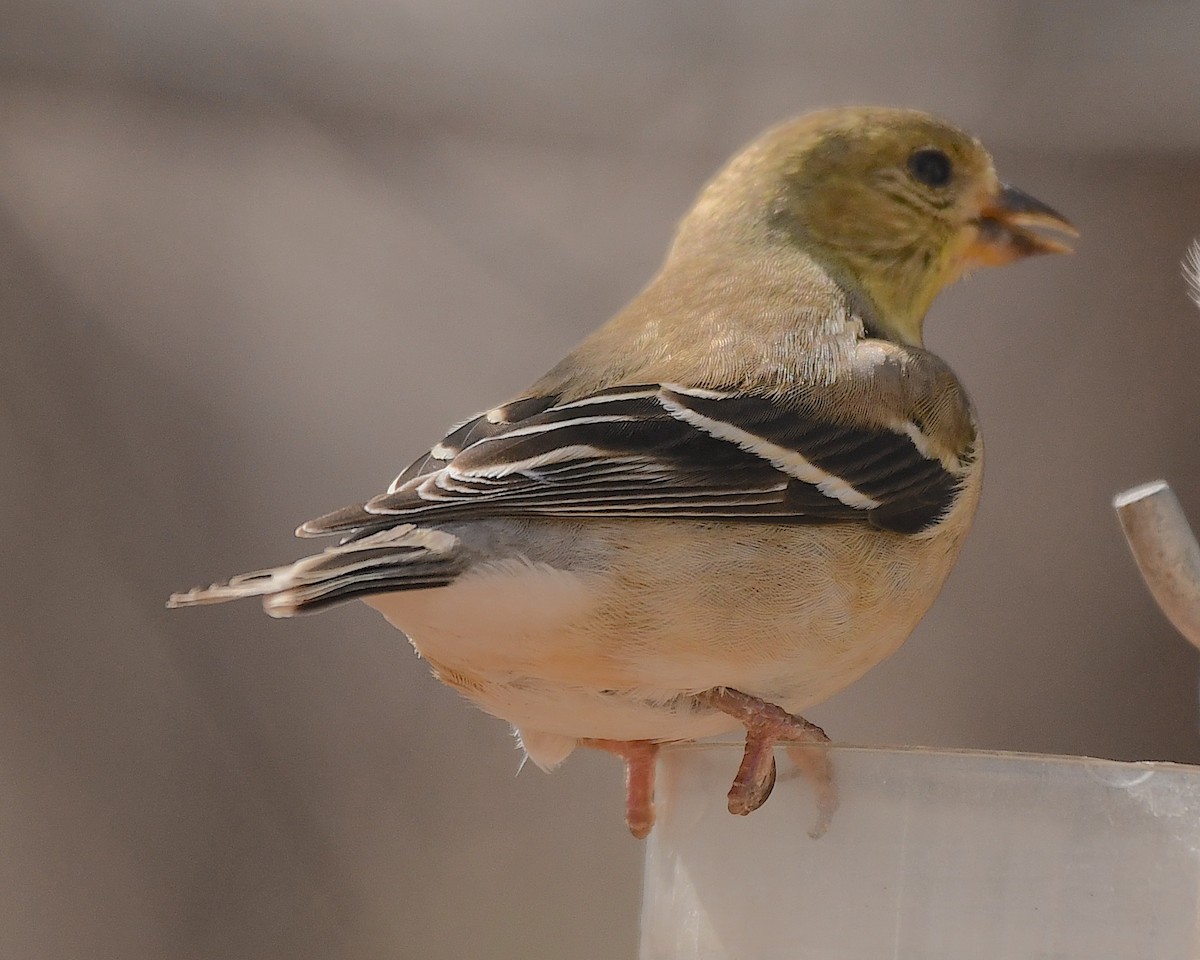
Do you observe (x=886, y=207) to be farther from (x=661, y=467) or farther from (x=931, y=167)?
(x=661, y=467)

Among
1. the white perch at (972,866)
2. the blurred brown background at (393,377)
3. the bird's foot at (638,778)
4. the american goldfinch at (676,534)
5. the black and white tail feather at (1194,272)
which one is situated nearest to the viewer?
the white perch at (972,866)

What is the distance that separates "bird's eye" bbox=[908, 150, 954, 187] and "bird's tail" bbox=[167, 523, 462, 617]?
2.50ft

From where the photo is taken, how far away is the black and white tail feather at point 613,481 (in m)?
0.82

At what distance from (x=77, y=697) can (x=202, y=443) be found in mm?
469

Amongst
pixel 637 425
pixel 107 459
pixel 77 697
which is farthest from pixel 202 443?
pixel 637 425

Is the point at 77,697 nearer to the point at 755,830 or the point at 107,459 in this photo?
the point at 107,459

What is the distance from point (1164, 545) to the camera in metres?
0.89

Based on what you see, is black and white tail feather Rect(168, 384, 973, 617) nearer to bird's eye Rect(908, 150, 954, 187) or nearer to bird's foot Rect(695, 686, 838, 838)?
bird's foot Rect(695, 686, 838, 838)

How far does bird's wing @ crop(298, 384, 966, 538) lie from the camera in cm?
89

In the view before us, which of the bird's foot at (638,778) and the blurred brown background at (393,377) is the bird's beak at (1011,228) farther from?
the blurred brown background at (393,377)

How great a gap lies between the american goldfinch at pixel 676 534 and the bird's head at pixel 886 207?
16cm

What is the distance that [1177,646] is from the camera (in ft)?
7.08

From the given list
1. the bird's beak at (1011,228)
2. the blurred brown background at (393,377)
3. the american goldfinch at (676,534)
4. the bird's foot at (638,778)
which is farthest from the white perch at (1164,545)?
the blurred brown background at (393,377)

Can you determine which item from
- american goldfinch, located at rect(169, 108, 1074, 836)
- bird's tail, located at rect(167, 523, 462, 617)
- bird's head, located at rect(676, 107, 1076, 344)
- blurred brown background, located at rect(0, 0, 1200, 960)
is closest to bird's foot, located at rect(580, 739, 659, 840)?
american goldfinch, located at rect(169, 108, 1074, 836)
